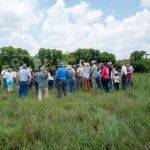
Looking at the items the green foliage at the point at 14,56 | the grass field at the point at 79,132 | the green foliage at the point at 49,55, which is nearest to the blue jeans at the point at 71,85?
the grass field at the point at 79,132

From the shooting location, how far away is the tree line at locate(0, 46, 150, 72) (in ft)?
269

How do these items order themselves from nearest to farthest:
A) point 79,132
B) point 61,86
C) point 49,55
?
point 79,132, point 61,86, point 49,55

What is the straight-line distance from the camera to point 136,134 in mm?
6809

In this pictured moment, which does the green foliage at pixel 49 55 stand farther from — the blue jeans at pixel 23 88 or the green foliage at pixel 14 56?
the blue jeans at pixel 23 88

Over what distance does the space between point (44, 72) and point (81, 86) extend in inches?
211

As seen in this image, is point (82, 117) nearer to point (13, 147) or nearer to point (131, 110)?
point (131, 110)

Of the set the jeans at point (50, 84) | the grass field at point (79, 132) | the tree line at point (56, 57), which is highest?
the tree line at point (56, 57)

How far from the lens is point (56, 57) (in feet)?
328

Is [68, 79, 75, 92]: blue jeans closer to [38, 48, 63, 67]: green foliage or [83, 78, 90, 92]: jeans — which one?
[83, 78, 90, 92]: jeans

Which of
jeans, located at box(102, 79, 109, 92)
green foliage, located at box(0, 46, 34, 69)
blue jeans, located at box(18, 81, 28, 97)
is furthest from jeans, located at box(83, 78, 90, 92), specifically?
green foliage, located at box(0, 46, 34, 69)

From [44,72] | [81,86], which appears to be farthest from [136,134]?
[81,86]

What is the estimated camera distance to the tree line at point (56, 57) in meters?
81.9

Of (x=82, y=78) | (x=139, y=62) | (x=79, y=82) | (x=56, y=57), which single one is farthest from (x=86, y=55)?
(x=82, y=78)

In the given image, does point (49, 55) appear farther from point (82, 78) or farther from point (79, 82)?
point (82, 78)
